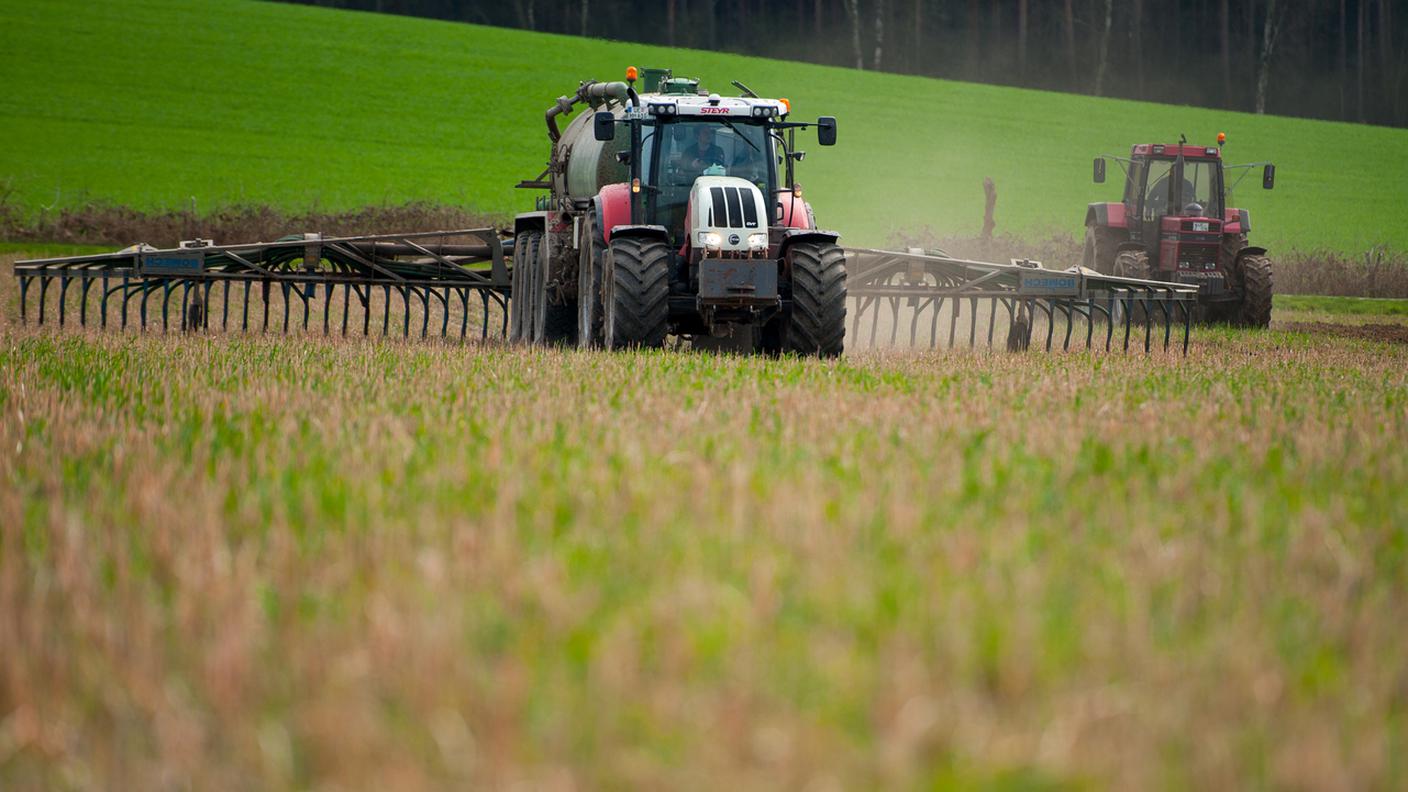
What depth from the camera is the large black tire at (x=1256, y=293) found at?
1962 cm

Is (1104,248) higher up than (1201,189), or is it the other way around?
(1201,189)

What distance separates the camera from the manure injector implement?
11.6 metres

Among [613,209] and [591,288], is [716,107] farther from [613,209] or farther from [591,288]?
[591,288]

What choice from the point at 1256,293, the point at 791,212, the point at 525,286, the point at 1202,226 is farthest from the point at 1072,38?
the point at 791,212

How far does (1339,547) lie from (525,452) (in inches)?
111

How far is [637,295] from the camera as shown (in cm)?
1144

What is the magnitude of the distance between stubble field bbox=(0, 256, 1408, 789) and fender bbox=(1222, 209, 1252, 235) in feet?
46.5

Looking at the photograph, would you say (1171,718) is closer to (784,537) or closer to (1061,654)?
(1061,654)

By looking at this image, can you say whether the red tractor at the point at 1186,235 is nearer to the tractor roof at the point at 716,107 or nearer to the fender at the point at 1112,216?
the fender at the point at 1112,216

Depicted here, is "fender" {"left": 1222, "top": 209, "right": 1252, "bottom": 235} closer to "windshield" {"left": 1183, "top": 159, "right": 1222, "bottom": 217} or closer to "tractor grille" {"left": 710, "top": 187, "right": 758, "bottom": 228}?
"windshield" {"left": 1183, "top": 159, "right": 1222, "bottom": 217}

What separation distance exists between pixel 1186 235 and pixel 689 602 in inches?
705

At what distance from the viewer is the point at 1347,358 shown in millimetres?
14148

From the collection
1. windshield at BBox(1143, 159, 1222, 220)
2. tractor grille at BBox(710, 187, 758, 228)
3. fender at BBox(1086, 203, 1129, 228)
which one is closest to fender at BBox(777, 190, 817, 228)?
tractor grille at BBox(710, 187, 758, 228)

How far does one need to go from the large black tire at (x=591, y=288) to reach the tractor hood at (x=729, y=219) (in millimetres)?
1071
